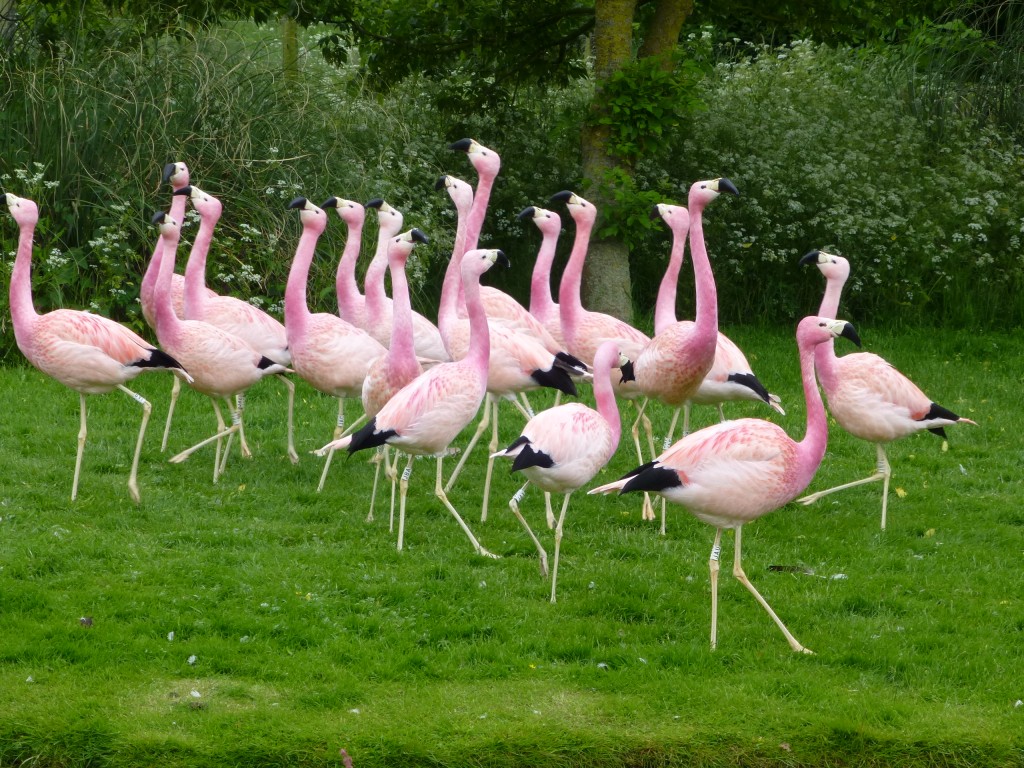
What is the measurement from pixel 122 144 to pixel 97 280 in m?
1.29

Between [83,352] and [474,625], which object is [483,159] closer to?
[83,352]

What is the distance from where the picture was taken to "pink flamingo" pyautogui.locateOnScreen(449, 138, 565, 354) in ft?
27.3

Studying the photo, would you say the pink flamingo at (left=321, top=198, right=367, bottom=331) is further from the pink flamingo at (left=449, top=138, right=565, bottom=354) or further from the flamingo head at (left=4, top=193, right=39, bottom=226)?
the flamingo head at (left=4, top=193, right=39, bottom=226)

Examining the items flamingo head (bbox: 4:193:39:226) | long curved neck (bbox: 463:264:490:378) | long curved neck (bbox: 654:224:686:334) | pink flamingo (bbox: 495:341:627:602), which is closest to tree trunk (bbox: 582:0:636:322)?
long curved neck (bbox: 654:224:686:334)

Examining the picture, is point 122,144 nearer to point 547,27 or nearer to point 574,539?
point 547,27

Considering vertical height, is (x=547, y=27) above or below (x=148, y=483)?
above

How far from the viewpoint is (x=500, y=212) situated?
14.0 meters

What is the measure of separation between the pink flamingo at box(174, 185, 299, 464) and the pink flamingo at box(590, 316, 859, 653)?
352cm

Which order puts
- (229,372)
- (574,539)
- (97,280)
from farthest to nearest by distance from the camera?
(97,280)
(229,372)
(574,539)

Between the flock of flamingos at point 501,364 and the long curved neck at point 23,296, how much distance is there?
0.04ft

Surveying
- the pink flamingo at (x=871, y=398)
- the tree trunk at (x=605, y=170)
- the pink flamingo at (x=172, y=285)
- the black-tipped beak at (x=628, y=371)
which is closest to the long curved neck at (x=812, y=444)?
the pink flamingo at (x=871, y=398)

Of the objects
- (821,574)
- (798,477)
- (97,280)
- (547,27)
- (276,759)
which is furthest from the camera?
(547,27)

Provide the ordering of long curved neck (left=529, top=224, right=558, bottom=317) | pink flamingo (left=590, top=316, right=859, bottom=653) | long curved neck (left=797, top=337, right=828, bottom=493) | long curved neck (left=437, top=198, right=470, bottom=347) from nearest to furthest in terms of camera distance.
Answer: pink flamingo (left=590, top=316, right=859, bottom=653), long curved neck (left=797, top=337, right=828, bottom=493), long curved neck (left=437, top=198, right=470, bottom=347), long curved neck (left=529, top=224, right=558, bottom=317)

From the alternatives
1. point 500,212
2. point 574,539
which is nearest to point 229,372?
point 574,539
